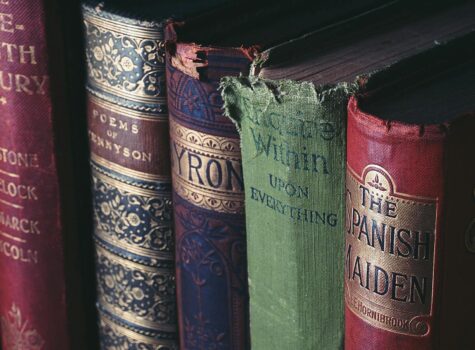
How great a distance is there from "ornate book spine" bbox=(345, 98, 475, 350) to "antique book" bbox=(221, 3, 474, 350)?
3 centimetres

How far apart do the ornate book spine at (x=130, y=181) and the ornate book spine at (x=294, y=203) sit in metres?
0.12

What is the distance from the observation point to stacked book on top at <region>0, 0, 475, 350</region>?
60 centimetres

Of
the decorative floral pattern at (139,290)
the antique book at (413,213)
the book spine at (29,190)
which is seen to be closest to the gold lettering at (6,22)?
the book spine at (29,190)

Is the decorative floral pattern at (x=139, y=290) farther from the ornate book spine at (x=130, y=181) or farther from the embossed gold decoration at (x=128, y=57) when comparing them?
the embossed gold decoration at (x=128, y=57)

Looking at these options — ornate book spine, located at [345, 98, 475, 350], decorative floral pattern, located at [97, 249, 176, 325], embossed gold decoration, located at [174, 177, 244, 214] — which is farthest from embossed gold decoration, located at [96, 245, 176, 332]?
ornate book spine, located at [345, 98, 475, 350]

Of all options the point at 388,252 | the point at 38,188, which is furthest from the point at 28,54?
the point at 388,252

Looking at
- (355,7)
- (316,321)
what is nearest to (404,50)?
(355,7)

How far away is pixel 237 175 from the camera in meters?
0.73

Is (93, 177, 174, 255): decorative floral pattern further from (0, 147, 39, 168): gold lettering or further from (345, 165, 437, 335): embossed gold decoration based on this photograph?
(345, 165, 437, 335): embossed gold decoration

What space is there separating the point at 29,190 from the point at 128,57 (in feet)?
0.59

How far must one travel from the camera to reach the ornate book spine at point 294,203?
634 millimetres

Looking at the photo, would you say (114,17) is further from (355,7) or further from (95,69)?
(355,7)

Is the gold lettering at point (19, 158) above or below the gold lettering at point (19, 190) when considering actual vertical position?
above

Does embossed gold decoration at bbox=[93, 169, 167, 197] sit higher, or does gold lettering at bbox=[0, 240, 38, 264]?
Answer: embossed gold decoration at bbox=[93, 169, 167, 197]
